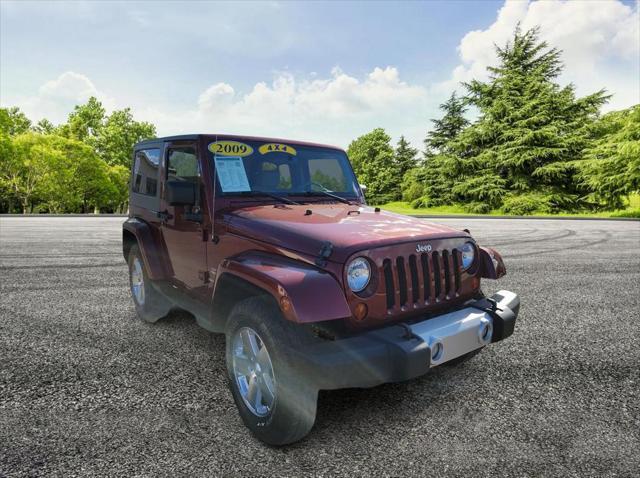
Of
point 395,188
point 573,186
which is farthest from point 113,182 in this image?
point 573,186

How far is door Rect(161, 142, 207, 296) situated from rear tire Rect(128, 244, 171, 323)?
2.38 feet

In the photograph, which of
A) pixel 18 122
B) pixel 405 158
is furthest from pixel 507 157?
pixel 18 122

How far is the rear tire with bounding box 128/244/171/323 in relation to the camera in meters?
4.67

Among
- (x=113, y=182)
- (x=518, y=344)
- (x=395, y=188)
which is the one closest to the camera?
(x=518, y=344)

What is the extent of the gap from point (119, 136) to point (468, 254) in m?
57.6

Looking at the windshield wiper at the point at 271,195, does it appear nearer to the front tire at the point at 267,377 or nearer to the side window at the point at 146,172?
the front tire at the point at 267,377

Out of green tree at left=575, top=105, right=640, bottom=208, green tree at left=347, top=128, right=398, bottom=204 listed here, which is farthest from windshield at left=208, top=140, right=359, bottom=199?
green tree at left=347, top=128, right=398, bottom=204

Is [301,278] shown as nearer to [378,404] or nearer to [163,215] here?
[378,404]

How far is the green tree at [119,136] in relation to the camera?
52.4 meters

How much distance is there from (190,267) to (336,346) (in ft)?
6.17

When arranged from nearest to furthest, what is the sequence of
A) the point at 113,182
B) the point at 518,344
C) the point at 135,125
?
the point at 518,344
the point at 113,182
the point at 135,125

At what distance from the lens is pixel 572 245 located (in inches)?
489

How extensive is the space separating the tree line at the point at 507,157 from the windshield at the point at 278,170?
31.5 metres

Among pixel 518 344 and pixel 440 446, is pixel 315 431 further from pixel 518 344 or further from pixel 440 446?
pixel 518 344
